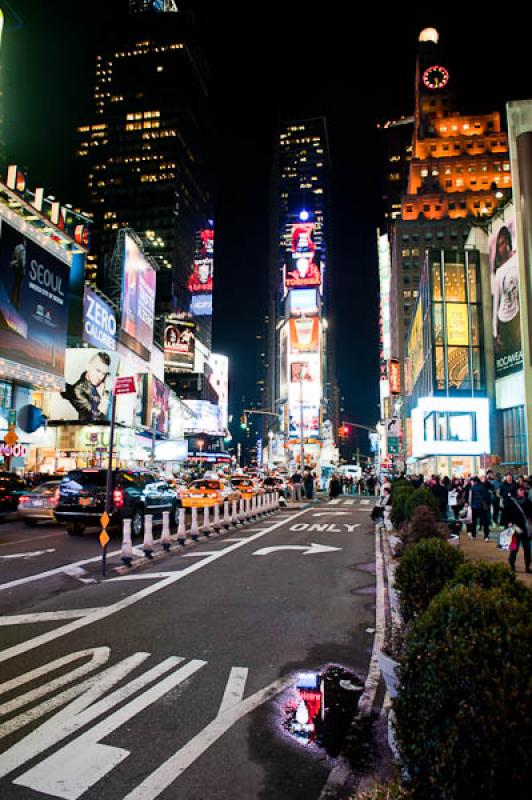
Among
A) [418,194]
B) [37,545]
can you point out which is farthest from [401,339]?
[37,545]

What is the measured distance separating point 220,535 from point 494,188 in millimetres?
109678

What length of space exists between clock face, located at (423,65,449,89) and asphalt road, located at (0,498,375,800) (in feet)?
464

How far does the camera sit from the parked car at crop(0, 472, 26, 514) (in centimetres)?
2336

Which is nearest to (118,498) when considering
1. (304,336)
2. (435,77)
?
(304,336)

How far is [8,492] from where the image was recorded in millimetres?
23906

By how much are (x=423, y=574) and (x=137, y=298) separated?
224 feet

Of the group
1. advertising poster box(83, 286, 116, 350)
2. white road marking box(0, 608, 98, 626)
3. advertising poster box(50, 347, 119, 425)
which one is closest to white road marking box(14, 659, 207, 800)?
white road marking box(0, 608, 98, 626)

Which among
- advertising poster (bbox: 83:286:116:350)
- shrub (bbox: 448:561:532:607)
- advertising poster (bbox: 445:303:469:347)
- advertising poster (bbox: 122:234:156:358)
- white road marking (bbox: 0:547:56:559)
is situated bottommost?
white road marking (bbox: 0:547:56:559)

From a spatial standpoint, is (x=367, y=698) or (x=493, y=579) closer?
(x=493, y=579)

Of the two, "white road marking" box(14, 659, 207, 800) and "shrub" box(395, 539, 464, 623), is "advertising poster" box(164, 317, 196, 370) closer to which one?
"shrub" box(395, 539, 464, 623)

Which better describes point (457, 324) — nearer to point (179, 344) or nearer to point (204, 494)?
point (204, 494)

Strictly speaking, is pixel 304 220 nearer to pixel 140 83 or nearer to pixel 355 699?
pixel 140 83

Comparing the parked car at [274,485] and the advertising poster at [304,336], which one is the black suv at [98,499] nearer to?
the parked car at [274,485]

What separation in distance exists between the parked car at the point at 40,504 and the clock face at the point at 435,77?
13696cm
